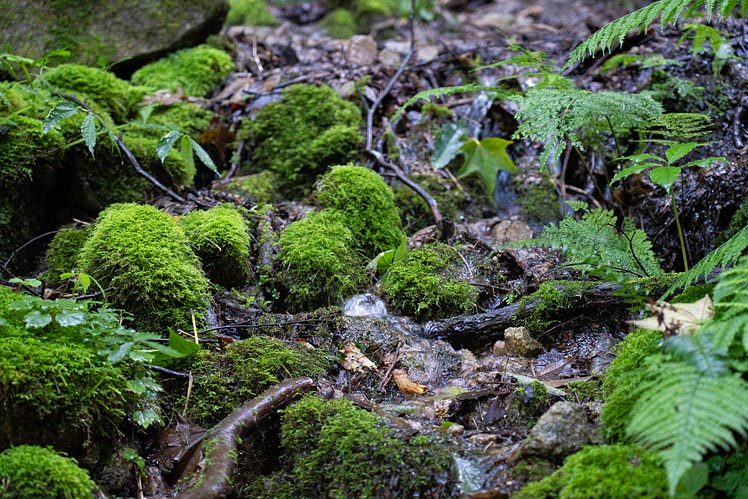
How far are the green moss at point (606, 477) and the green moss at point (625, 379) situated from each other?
150 millimetres

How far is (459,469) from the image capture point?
2.21 m

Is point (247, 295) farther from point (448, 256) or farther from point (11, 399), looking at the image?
point (11, 399)

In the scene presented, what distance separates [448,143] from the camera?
5113 millimetres

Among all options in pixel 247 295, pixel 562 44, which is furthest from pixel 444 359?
pixel 562 44

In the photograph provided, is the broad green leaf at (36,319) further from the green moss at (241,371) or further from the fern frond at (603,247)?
the fern frond at (603,247)

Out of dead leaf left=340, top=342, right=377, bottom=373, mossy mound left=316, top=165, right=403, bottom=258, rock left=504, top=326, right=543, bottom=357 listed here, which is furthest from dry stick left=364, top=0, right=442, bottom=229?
dead leaf left=340, top=342, right=377, bottom=373

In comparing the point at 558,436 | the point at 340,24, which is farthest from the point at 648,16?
the point at 340,24

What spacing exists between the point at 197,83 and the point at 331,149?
1.83 metres

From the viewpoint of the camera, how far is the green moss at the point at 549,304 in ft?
10.7

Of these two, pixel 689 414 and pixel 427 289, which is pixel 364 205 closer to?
pixel 427 289

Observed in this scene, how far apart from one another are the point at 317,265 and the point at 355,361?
0.78 m

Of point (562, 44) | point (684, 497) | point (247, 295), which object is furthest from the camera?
point (562, 44)

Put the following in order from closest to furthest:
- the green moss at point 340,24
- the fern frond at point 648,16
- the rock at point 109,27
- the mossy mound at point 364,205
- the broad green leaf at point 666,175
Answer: the broad green leaf at point 666,175 → the fern frond at point 648,16 → the mossy mound at point 364,205 → the rock at point 109,27 → the green moss at point 340,24

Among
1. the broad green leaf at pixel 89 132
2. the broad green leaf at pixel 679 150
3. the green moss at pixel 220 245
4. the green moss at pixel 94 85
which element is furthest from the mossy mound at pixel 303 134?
the broad green leaf at pixel 679 150
